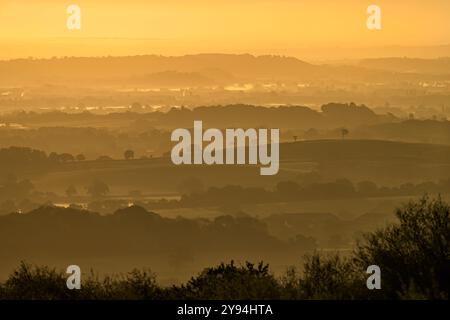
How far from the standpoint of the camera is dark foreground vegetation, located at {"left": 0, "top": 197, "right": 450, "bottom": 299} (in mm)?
39888

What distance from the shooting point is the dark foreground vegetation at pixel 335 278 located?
39.9 m

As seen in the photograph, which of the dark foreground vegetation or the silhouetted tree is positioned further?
A: the dark foreground vegetation

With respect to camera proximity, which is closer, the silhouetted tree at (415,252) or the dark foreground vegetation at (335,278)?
the silhouetted tree at (415,252)

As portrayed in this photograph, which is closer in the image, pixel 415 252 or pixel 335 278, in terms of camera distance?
pixel 415 252

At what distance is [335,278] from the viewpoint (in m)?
43.5

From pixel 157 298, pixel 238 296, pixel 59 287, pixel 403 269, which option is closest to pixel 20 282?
pixel 59 287

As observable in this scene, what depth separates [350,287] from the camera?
41125 mm

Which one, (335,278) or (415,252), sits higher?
(415,252)
